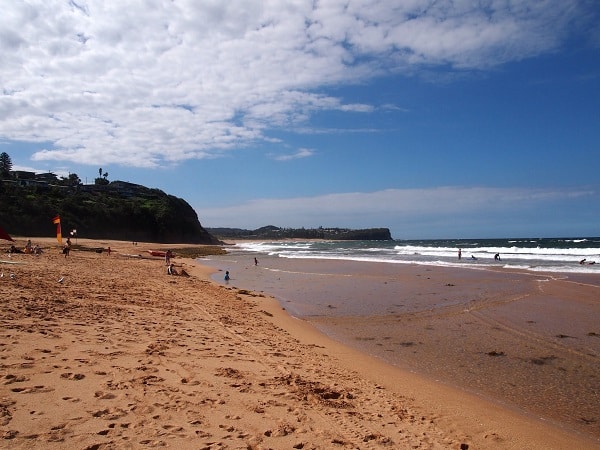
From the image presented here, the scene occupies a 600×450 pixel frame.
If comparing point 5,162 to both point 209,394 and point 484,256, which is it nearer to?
point 484,256

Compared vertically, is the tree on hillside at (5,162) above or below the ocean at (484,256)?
above

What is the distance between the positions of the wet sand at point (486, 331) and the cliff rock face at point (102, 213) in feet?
164

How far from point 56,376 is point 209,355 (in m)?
2.54

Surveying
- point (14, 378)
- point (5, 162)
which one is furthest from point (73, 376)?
point (5, 162)

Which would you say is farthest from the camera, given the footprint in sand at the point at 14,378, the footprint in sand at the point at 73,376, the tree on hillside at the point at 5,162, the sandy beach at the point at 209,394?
the tree on hillside at the point at 5,162

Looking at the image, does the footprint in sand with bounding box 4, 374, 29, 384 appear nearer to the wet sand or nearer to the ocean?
the wet sand

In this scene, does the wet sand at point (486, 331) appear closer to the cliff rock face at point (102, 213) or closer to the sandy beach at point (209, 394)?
the sandy beach at point (209, 394)

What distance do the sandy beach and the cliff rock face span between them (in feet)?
184

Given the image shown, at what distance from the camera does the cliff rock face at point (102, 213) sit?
56750 millimetres

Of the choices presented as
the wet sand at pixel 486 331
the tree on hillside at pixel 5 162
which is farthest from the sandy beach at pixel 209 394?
the tree on hillside at pixel 5 162

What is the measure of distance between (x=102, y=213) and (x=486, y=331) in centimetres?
7220

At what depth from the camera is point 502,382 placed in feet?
22.9

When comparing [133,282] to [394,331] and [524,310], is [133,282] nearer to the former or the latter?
[394,331]

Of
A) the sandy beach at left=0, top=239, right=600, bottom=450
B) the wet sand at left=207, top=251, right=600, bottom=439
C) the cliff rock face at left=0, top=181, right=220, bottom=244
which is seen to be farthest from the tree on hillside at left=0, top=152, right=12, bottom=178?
the sandy beach at left=0, top=239, right=600, bottom=450
